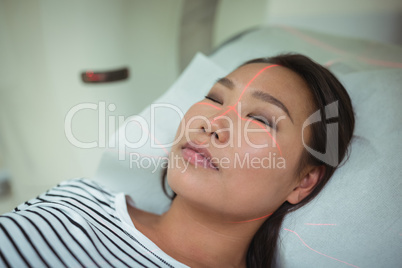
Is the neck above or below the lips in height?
below

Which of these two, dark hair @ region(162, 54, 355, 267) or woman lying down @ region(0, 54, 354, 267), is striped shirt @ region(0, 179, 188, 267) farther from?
dark hair @ region(162, 54, 355, 267)

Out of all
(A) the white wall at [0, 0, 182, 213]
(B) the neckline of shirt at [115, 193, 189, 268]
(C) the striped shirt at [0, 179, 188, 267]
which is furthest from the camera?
(A) the white wall at [0, 0, 182, 213]

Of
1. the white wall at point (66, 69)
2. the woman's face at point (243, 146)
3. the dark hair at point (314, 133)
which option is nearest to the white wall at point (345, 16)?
the white wall at point (66, 69)

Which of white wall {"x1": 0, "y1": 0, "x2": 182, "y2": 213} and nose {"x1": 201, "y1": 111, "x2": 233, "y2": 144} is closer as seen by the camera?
nose {"x1": 201, "y1": 111, "x2": 233, "y2": 144}

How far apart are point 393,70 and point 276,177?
0.58 metres

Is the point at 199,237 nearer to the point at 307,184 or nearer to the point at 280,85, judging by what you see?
the point at 307,184

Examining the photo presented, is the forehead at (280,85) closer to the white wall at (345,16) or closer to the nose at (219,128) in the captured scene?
the nose at (219,128)

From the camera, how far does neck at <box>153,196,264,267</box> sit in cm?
87

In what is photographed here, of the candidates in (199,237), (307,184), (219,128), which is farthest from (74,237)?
(307,184)

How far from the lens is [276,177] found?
32.0 inches

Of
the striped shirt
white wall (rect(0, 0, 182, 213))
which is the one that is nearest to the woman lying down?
the striped shirt

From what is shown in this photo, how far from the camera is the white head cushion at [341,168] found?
2.81ft

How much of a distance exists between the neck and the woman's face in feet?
0.15

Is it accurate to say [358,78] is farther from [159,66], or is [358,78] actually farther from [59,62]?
[59,62]
